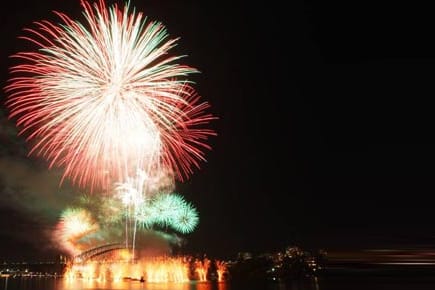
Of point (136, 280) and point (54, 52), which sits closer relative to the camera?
point (54, 52)

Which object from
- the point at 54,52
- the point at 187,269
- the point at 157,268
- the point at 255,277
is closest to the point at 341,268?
the point at 54,52

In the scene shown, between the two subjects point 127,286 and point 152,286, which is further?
point 127,286

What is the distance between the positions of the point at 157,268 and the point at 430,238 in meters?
92.7

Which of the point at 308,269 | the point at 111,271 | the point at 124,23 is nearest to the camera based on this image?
the point at 124,23

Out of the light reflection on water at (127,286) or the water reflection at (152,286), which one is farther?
the light reflection on water at (127,286)

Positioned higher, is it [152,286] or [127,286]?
[127,286]

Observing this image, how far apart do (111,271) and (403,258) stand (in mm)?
107800

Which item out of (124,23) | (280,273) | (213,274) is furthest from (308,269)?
(124,23)

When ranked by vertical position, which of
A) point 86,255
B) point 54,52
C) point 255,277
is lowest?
point 255,277

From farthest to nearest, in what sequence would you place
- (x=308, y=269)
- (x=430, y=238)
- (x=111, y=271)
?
(x=308, y=269) → (x=111, y=271) → (x=430, y=238)

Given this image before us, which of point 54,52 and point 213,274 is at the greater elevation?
Result: point 54,52

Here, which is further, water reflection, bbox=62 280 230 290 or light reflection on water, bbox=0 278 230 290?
light reflection on water, bbox=0 278 230 290

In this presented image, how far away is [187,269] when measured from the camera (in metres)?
120

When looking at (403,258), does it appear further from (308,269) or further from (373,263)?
(308,269)
